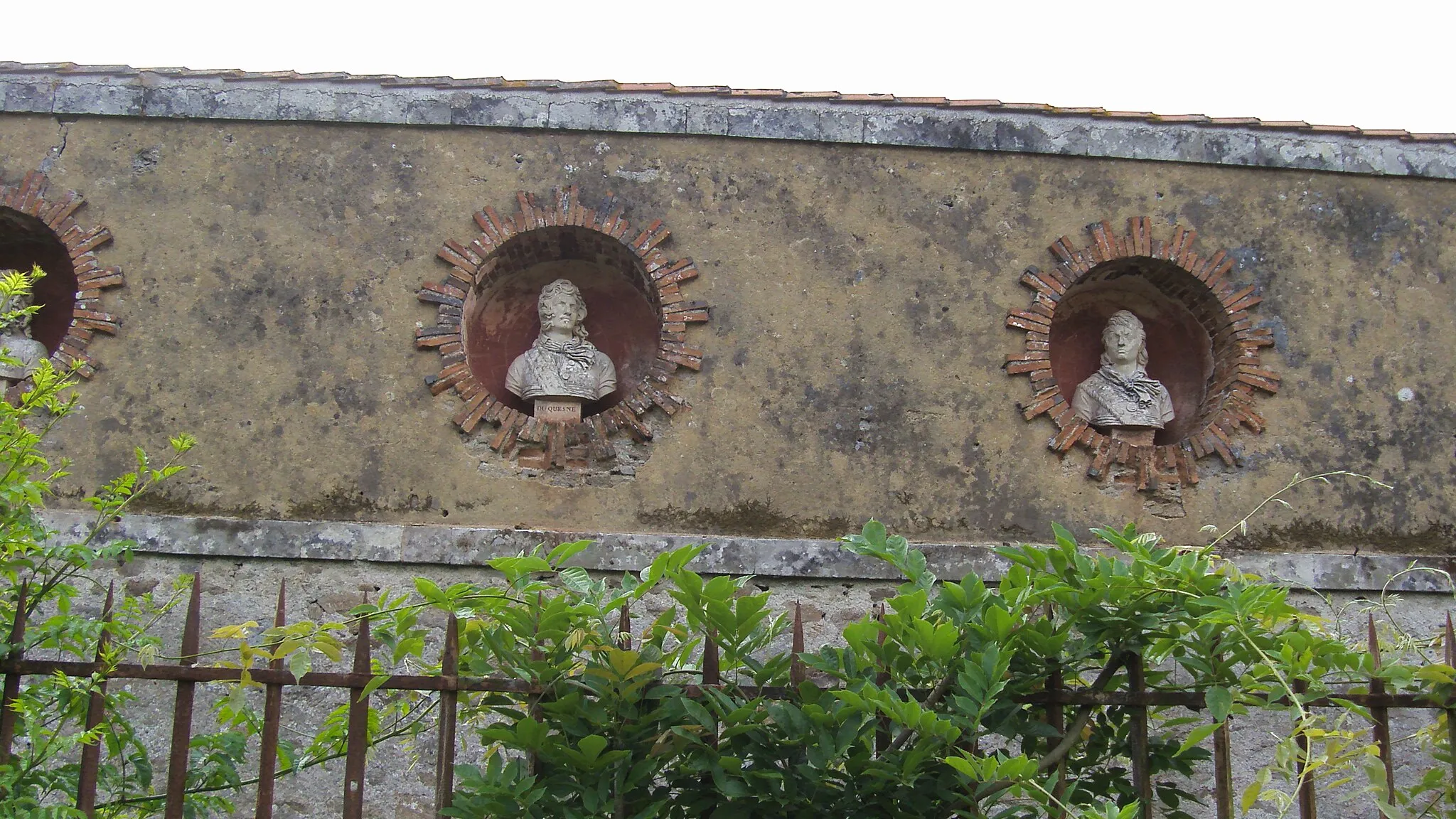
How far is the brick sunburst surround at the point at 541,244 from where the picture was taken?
20.8 ft

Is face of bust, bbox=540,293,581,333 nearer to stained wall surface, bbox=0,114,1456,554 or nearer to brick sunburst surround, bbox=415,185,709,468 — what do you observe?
brick sunburst surround, bbox=415,185,709,468

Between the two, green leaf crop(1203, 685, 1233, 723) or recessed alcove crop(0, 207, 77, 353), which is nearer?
green leaf crop(1203, 685, 1233, 723)

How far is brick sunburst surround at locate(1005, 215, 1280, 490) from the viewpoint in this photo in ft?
21.2

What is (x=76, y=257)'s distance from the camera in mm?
6402

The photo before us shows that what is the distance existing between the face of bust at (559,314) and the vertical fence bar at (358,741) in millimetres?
4001

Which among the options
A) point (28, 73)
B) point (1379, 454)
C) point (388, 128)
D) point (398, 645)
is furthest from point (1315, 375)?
point (28, 73)

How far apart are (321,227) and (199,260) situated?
639mm

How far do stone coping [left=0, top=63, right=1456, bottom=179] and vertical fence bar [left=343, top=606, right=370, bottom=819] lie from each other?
437cm

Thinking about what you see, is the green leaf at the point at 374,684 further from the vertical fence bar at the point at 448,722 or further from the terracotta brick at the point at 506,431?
the terracotta brick at the point at 506,431

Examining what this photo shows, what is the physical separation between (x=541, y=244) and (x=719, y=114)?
1.20m

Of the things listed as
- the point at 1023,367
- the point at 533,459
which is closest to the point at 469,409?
the point at 533,459

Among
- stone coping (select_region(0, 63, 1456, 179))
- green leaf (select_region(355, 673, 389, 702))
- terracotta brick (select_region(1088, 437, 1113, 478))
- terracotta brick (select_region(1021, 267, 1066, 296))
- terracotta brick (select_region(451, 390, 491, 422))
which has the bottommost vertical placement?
green leaf (select_region(355, 673, 389, 702))

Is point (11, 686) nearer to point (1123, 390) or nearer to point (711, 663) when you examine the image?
point (711, 663)

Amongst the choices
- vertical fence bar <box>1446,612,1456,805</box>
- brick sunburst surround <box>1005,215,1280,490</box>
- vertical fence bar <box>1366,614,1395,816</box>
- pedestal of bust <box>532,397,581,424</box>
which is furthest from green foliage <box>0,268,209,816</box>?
brick sunburst surround <box>1005,215,1280,490</box>
